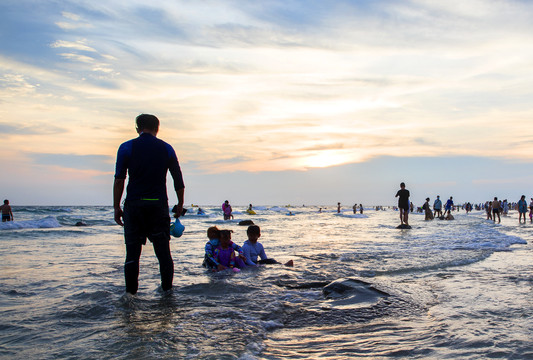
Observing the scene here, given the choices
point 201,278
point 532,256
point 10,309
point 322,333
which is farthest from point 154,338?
point 532,256

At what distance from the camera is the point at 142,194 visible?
178 inches

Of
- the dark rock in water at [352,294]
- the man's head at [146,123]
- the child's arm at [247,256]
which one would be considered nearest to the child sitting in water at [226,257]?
the child's arm at [247,256]

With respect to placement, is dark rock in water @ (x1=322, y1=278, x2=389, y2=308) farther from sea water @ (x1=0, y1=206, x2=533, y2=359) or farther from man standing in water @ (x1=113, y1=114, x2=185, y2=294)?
man standing in water @ (x1=113, y1=114, x2=185, y2=294)

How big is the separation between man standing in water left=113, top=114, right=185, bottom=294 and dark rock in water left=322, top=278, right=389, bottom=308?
2050mm

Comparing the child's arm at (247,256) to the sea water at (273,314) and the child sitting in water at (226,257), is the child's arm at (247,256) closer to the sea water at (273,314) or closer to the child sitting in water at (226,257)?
the child sitting in water at (226,257)

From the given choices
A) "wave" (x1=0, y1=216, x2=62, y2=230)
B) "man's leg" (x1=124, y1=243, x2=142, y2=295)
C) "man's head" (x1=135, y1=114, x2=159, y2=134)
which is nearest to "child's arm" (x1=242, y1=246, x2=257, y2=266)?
"man's leg" (x1=124, y1=243, x2=142, y2=295)

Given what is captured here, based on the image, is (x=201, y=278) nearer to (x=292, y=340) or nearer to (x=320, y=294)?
(x=320, y=294)

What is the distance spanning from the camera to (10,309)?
13.4ft

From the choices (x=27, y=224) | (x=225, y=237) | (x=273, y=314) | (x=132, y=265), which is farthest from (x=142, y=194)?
(x=27, y=224)

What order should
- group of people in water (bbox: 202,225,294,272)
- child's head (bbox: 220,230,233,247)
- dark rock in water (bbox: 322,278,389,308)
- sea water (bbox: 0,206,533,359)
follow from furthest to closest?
group of people in water (bbox: 202,225,294,272), child's head (bbox: 220,230,233,247), dark rock in water (bbox: 322,278,389,308), sea water (bbox: 0,206,533,359)

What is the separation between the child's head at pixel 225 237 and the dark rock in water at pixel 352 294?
2.49 m

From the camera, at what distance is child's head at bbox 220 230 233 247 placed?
22.2 ft

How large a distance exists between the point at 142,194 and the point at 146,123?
88 centimetres

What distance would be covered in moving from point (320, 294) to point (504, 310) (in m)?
1.88
